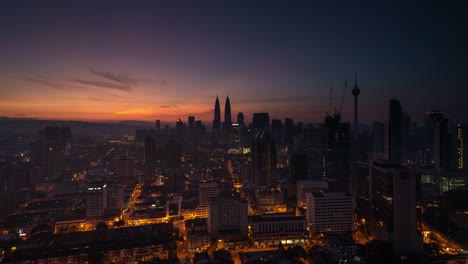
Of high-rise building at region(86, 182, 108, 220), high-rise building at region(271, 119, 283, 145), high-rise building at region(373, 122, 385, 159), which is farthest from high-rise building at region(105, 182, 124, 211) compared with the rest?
high-rise building at region(271, 119, 283, 145)

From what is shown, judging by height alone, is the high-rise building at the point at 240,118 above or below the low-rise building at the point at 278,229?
above

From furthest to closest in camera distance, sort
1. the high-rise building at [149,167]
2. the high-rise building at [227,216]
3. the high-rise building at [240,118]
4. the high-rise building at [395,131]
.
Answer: the high-rise building at [240,118] < the high-rise building at [395,131] < the high-rise building at [149,167] < the high-rise building at [227,216]

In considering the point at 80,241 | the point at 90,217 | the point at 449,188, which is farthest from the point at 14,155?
the point at 449,188

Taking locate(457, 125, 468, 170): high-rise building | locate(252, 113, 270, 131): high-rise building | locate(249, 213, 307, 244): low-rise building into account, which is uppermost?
locate(252, 113, 270, 131): high-rise building

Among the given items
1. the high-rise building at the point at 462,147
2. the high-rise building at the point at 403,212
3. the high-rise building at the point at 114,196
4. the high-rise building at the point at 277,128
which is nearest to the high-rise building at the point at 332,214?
the high-rise building at the point at 403,212

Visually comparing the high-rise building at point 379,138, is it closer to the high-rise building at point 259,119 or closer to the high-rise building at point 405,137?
the high-rise building at point 405,137

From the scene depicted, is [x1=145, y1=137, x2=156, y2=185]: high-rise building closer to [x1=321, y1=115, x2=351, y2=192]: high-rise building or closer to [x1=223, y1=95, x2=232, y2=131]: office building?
[x1=321, y1=115, x2=351, y2=192]: high-rise building
